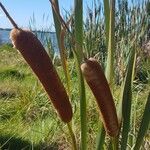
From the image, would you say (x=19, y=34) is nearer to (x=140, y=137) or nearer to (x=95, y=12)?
(x=140, y=137)

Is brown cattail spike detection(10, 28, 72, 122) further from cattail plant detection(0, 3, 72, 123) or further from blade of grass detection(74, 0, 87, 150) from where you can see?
blade of grass detection(74, 0, 87, 150)

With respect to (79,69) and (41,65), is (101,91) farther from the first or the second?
(79,69)

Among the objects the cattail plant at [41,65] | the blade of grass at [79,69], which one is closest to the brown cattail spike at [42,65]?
the cattail plant at [41,65]

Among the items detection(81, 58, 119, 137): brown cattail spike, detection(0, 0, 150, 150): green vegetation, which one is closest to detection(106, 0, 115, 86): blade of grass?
detection(0, 0, 150, 150): green vegetation

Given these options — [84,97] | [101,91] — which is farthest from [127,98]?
[101,91]

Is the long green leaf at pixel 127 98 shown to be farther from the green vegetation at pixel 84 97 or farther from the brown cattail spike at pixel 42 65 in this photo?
the brown cattail spike at pixel 42 65

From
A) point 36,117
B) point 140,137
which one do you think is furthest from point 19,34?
point 36,117
